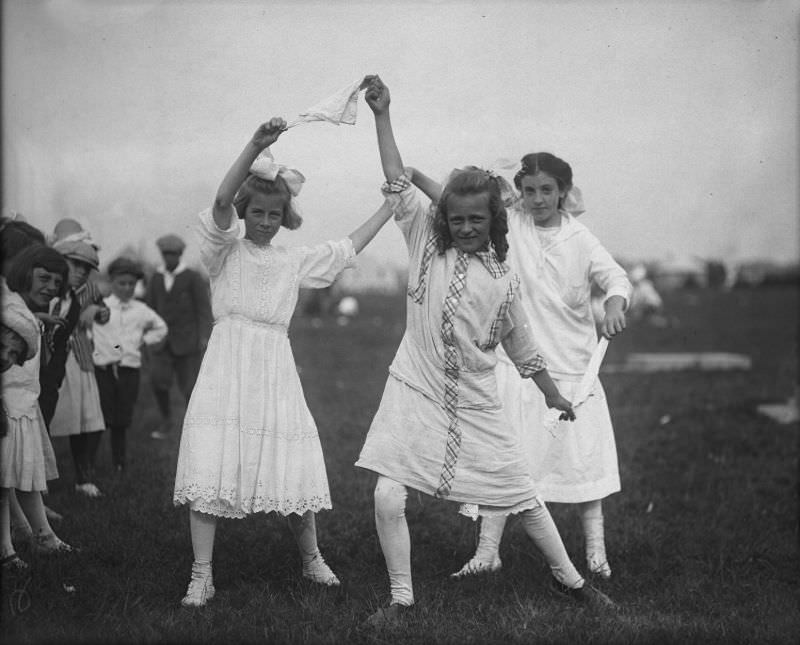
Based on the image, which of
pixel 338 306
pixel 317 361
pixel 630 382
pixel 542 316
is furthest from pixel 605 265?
pixel 338 306

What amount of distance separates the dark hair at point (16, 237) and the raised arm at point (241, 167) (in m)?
1.64

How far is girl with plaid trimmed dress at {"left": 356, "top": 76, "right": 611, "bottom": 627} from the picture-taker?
4.43m

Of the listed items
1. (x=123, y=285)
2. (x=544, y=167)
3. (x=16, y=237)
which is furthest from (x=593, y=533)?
(x=123, y=285)

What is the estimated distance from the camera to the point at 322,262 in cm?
495

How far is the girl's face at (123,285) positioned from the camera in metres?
7.50

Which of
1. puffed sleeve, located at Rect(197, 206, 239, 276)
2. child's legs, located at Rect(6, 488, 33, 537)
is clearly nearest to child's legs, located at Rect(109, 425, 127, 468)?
child's legs, located at Rect(6, 488, 33, 537)

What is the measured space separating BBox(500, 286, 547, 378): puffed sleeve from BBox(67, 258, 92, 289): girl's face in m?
3.11

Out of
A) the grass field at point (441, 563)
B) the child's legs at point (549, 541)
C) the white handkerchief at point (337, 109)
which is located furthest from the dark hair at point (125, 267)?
the child's legs at point (549, 541)

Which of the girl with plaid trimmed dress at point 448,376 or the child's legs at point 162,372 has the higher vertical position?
the girl with plaid trimmed dress at point 448,376

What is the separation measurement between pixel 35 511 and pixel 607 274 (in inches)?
135

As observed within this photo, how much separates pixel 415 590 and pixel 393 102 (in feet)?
8.60

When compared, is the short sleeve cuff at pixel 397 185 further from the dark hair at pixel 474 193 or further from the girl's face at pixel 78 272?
→ the girl's face at pixel 78 272

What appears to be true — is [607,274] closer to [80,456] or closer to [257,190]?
[257,190]

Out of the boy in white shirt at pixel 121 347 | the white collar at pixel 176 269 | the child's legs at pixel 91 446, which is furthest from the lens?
the white collar at pixel 176 269
